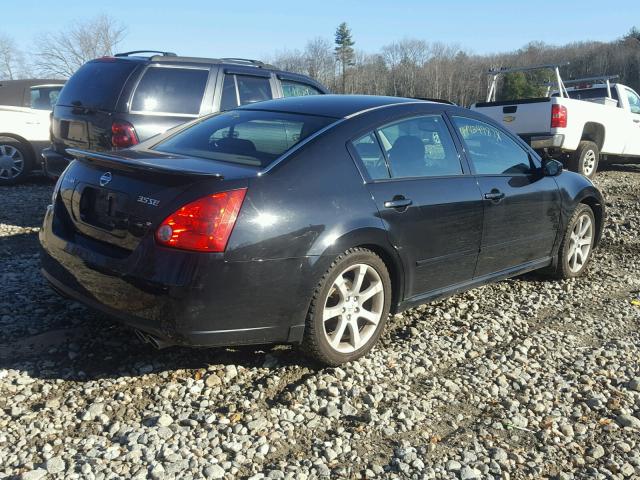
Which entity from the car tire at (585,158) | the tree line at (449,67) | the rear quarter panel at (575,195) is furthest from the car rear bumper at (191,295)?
the tree line at (449,67)

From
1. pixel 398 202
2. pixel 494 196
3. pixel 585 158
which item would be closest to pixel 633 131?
pixel 585 158

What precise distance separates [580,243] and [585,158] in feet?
21.6

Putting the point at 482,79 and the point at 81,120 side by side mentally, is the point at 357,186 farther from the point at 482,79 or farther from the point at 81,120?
the point at 482,79

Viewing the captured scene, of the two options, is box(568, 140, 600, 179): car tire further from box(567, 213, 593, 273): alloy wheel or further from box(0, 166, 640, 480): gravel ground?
box(0, 166, 640, 480): gravel ground

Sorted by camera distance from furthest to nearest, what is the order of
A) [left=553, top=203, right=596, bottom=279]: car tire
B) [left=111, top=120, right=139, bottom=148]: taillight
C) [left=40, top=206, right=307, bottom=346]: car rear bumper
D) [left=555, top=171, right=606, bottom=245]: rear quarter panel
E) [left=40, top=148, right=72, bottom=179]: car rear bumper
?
[left=40, top=148, right=72, bottom=179]: car rear bumper, [left=111, top=120, right=139, bottom=148]: taillight, [left=553, top=203, right=596, bottom=279]: car tire, [left=555, top=171, right=606, bottom=245]: rear quarter panel, [left=40, top=206, right=307, bottom=346]: car rear bumper

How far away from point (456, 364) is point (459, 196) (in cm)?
115

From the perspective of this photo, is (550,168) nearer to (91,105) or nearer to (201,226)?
(201,226)

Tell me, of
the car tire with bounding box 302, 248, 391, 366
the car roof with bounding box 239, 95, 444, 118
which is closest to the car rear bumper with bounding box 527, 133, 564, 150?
the car roof with bounding box 239, 95, 444, 118

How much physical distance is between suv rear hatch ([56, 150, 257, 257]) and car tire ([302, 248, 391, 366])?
0.77 m

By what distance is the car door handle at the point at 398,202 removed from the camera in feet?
12.5

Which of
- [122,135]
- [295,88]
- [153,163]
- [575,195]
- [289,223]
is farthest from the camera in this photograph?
[295,88]

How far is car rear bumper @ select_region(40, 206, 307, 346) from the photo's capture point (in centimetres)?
309

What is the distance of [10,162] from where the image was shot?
1016 centimetres

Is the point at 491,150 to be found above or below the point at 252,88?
below
